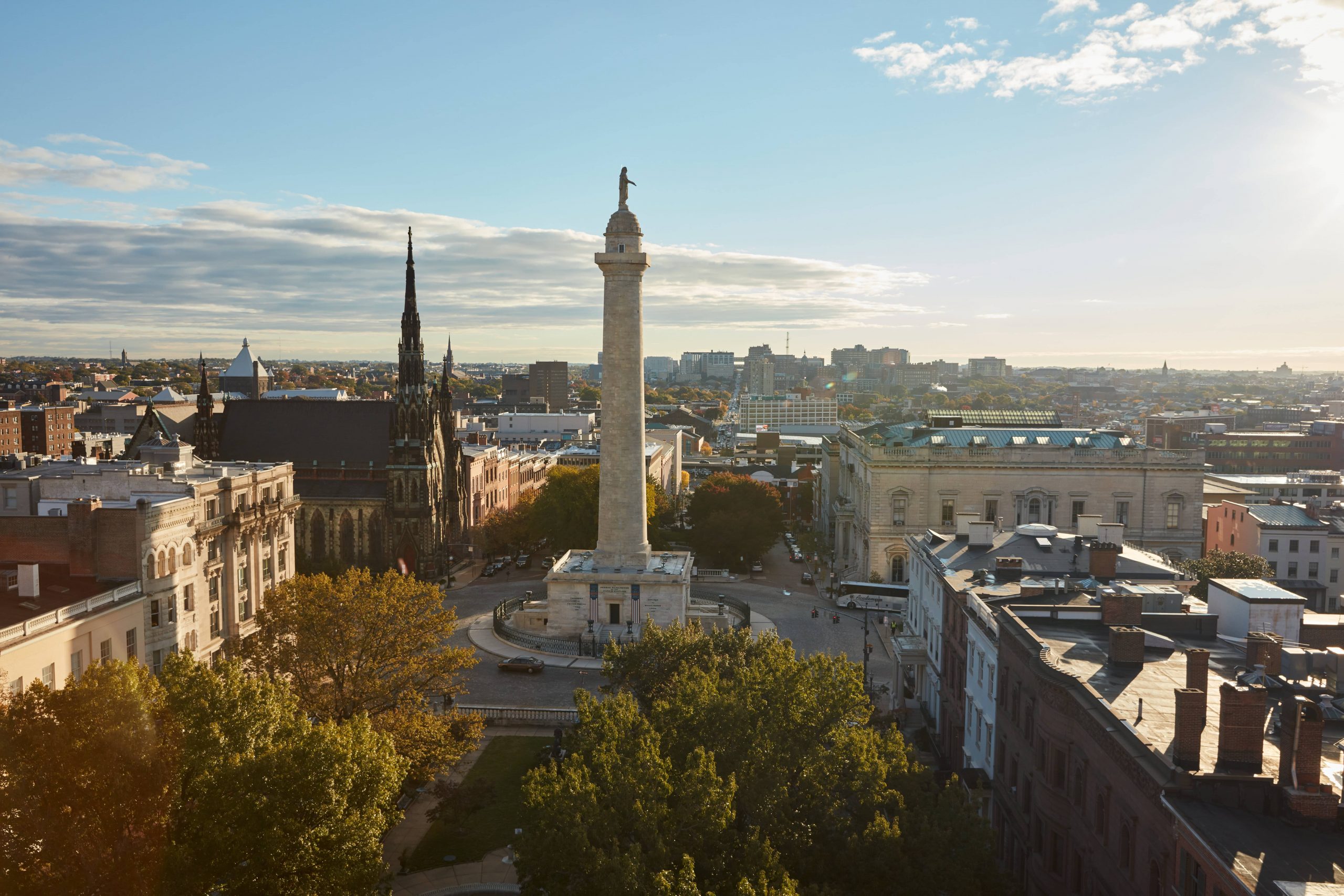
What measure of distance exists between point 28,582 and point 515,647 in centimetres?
3217

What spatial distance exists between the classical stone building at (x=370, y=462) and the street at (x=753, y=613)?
8.70 m

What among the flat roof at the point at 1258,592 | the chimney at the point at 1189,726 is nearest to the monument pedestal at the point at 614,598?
the flat roof at the point at 1258,592

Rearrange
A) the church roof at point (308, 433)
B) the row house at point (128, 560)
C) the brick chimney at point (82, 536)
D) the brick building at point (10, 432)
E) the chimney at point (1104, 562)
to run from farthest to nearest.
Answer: the brick building at point (10, 432) → the church roof at point (308, 433) → the chimney at point (1104, 562) → the brick chimney at point (82, 536) → the row house at point (128, 560)

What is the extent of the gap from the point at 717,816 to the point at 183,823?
14306 mm

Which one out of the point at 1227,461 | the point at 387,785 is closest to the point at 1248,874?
the point at 387,785

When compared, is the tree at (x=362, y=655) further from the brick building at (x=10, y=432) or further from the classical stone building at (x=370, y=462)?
the brick building at (x=10, y=432)

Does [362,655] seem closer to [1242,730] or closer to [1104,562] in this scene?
[1242,730]

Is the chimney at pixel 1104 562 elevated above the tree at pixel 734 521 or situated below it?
above

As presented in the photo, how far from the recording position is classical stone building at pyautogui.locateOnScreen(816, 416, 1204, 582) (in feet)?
299

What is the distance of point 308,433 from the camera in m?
103

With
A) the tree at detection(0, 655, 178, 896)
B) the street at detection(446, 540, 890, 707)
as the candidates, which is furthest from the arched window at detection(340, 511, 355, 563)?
the tree at detection(0, 655, 178, 896)

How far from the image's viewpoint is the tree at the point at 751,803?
27156mm

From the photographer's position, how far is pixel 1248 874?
20.8 meters

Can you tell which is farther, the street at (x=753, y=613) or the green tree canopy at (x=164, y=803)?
the street at (x=753, y=613)
